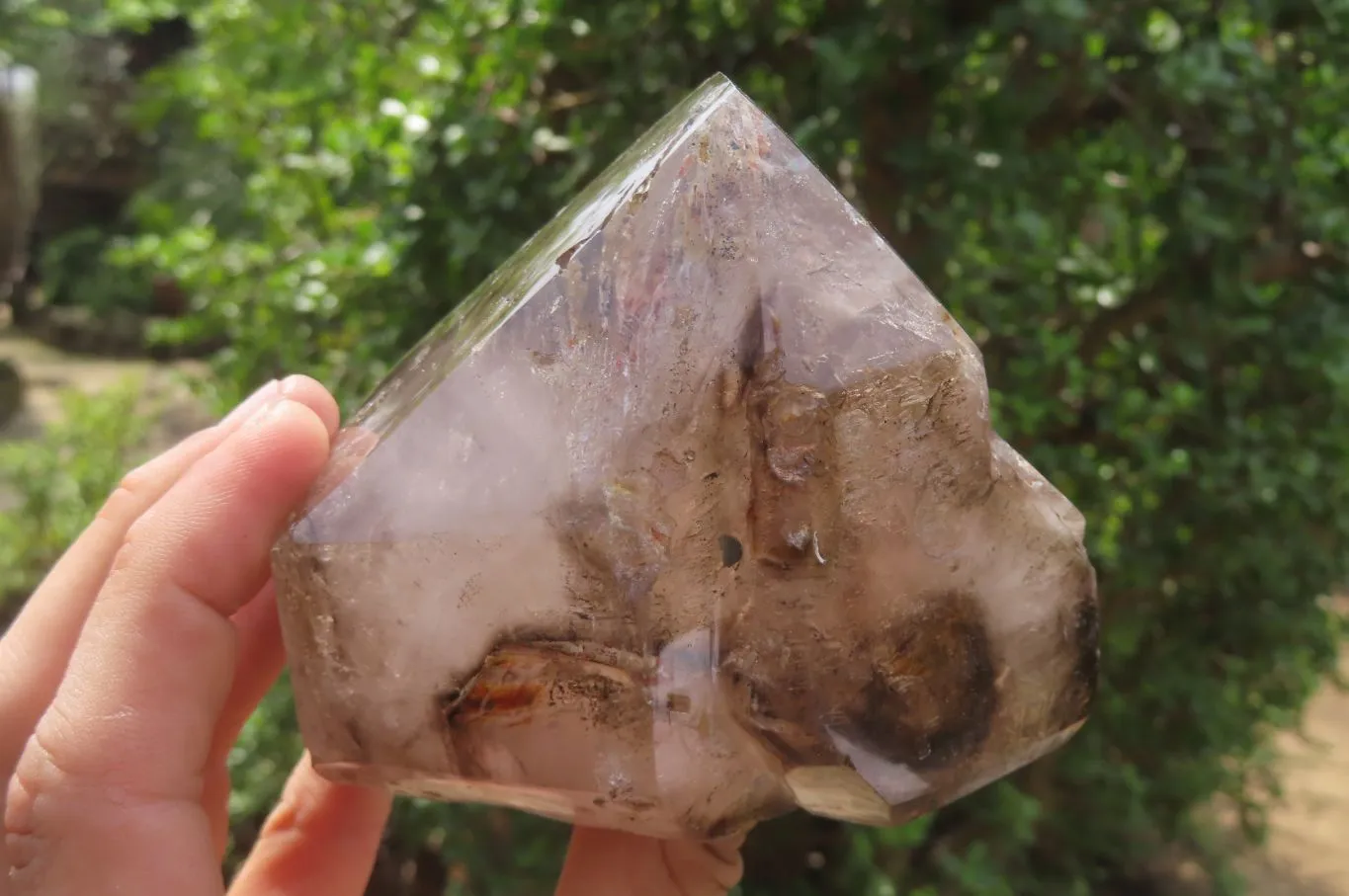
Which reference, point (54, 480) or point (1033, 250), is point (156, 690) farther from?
point (54, 480)

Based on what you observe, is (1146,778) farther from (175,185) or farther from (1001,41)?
(175,185)

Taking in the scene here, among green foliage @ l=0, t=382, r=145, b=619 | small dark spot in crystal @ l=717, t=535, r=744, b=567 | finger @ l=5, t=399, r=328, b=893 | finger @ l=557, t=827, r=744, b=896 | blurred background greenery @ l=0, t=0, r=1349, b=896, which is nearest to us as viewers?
finger @ l=5, t=399, r=328, b=893

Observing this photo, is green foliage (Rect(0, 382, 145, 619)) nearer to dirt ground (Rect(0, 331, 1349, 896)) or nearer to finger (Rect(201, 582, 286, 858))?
dirt ground (Rect(0, 331, 1349, 896))

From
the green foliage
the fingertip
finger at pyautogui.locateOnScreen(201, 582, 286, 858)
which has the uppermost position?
the fingertip

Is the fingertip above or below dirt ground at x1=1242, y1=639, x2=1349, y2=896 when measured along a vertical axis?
above

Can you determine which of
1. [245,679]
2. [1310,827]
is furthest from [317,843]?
[1310,827]

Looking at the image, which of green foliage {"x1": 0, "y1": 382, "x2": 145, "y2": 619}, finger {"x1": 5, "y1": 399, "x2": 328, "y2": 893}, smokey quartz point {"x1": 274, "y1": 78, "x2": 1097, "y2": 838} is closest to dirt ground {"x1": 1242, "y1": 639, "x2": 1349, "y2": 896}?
smokey quartz point {"x1": 274, "y1": 78, "x2": 1097, "y2": 838}
